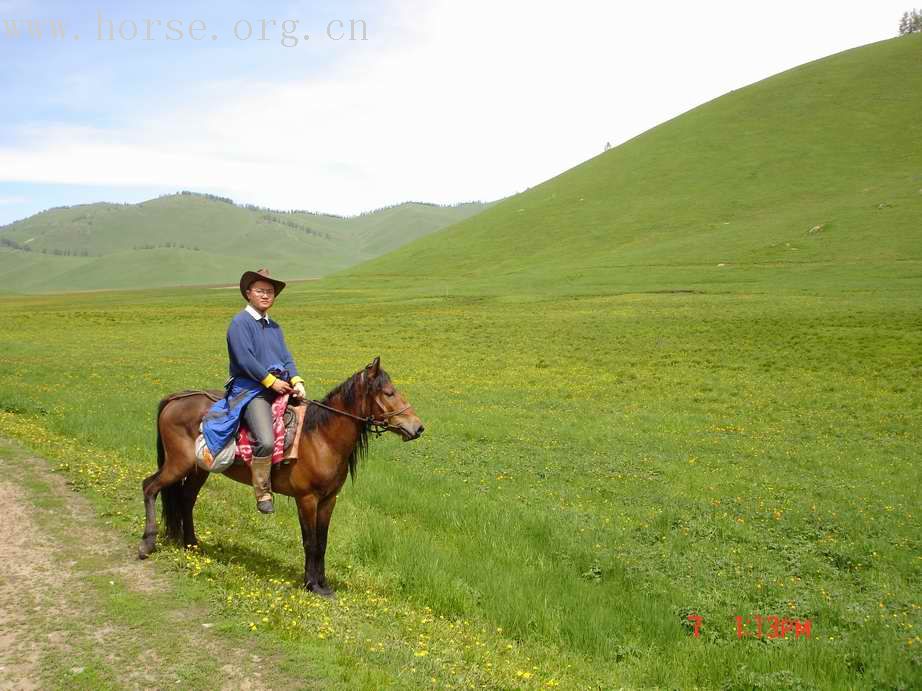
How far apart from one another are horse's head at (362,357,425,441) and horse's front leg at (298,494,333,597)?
1426 millimetres

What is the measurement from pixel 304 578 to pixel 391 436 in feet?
34.0

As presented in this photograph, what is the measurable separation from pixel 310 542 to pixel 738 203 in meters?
110

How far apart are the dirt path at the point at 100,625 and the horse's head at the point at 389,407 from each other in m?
2.87

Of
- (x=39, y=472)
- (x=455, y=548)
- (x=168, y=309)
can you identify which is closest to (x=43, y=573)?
(x=39, y=472)

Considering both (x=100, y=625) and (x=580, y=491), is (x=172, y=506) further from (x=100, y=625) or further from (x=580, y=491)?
(x=580, y=491)

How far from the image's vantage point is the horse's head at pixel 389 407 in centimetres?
817

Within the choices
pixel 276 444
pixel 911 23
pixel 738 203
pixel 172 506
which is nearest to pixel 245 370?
pixel 276 444

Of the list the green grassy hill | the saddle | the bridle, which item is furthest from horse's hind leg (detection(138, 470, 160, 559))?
the green grassy hill

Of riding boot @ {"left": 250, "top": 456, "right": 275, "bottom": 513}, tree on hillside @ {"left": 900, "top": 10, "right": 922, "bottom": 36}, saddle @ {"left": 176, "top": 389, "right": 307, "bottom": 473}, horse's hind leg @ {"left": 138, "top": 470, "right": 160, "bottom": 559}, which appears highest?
tree on hillside @ {"left": 900, "top": 10, "right": 922, "bottom": 36}

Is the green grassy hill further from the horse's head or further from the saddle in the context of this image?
the saddle

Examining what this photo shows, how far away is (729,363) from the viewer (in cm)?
3102

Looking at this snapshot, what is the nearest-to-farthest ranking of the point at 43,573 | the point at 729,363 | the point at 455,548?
1. the point at 43,573
2. the point at 455,548
3. the point at 729,363

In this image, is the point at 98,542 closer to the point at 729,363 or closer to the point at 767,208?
the point at 729,363

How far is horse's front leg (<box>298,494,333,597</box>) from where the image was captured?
27.1 feet
